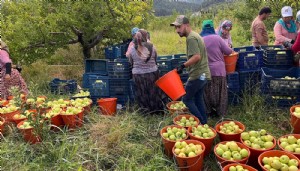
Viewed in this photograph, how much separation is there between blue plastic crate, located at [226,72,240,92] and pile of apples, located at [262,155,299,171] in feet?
6.83

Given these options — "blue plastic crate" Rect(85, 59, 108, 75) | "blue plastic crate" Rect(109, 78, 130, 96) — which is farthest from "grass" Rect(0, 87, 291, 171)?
"blue plastic crate" Rect(85, 59, 108, 75)

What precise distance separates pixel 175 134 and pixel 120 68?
6.30 feet

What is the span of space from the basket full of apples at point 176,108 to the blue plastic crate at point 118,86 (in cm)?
89

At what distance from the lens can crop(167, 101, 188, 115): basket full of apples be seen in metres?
4.55

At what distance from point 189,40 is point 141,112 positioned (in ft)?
5.53

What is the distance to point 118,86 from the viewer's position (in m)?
5.26

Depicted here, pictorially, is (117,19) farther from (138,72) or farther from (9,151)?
(9,151)

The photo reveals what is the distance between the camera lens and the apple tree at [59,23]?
6.30 metres

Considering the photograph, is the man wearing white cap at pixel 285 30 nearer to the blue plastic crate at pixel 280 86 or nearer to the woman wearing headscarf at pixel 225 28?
the woman wearing headscarf at pixel 225 28

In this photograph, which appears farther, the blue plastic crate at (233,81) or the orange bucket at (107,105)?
the orange bucket at (107,105)

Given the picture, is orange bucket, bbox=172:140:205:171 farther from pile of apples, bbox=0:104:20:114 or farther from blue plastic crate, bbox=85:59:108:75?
blue plastic crate, bbox=85:59:108:75

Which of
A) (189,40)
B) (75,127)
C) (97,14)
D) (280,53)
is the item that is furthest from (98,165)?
(97,14)

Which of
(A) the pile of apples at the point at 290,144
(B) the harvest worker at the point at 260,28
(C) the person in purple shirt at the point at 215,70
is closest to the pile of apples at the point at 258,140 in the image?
(A) the pile of apples at the point at 290,144

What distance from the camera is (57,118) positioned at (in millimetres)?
4473
